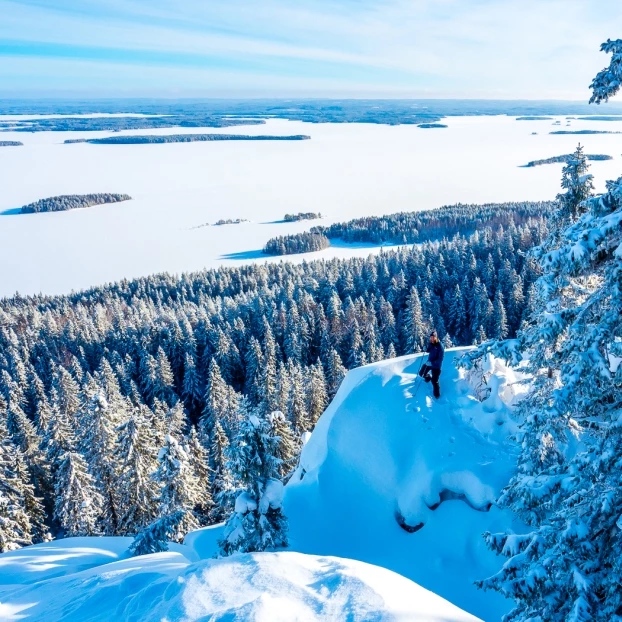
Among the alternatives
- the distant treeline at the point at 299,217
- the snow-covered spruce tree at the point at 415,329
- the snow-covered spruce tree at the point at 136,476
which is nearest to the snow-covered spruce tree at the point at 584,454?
the snow-covered spruce tree at the point at 136,476

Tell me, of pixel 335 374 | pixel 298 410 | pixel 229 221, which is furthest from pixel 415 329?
pixel 229 221

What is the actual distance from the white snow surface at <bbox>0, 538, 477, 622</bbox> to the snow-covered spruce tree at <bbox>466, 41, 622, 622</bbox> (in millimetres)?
2133

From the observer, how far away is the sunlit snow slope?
14367 mm

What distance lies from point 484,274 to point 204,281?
62.6 metres

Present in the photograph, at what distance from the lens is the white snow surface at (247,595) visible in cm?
779

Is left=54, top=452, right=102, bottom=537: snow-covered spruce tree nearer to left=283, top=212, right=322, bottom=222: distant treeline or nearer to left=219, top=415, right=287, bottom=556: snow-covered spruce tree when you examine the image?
left=219, top=415, right=287, bottom=556: snow-covered spruce tree

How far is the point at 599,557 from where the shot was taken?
21.0ft

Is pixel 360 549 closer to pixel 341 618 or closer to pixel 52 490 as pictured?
pixel 341 618

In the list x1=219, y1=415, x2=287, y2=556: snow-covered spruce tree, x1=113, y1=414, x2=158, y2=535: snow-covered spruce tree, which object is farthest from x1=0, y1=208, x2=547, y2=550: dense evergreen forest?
x1=219, y1=415, x2=287, y2=556: snow-covered spruce tree

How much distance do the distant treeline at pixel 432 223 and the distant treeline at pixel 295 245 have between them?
1340cm

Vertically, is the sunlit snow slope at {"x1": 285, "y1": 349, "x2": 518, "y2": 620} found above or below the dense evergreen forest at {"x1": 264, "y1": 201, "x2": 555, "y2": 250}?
below

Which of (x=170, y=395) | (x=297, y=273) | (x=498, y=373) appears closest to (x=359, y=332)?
(x=170, y=395)

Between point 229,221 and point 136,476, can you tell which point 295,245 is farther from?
point 136,476

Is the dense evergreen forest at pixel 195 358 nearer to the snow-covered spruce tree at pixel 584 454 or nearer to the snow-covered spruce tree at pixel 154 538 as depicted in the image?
the snow-covered spruce tree at pixel 154 538
